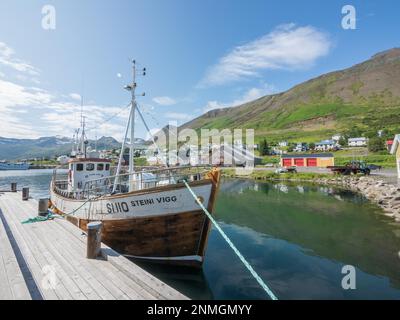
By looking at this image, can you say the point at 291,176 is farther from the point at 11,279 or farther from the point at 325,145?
the point at 325,145

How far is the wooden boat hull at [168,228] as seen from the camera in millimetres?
10594

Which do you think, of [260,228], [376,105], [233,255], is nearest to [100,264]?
[233,255]

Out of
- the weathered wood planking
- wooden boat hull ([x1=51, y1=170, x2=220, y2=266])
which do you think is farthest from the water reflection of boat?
the weathered wood planking

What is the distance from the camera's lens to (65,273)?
6.60 metres

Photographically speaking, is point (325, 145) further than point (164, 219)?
Yes

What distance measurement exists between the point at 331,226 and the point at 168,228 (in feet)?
45.1

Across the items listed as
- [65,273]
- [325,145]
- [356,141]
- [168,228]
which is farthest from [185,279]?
[356,141]

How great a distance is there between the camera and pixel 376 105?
178 metres

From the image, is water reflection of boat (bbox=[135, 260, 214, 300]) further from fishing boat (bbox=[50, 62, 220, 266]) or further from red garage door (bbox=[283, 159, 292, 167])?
red garage door (bbox=[283, 159, 292, 167])

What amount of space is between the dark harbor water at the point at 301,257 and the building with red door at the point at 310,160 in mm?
49412

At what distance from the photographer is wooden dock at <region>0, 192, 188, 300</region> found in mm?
5477

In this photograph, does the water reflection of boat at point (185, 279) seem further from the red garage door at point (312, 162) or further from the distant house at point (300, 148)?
the distant house at point (300, 148)

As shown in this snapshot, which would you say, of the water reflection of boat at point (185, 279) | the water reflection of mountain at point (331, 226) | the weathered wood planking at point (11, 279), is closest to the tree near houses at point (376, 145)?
the water reflection of mountain at point (331, 226)

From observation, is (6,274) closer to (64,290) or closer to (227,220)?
(64,290)
